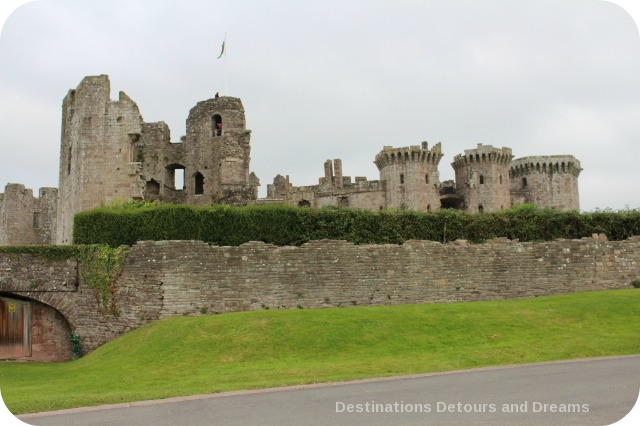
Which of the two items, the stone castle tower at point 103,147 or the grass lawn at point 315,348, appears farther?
the stone castle tower at point 103,147

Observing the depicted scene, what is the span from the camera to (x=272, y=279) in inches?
909

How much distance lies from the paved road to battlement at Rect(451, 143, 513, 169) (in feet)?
185

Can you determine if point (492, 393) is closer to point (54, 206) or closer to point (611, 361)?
point (611, 361)

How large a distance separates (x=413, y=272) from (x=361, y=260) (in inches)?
88.1

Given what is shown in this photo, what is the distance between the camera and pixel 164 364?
16562mm

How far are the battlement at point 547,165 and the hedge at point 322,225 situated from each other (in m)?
43.9

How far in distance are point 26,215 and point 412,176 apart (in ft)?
125

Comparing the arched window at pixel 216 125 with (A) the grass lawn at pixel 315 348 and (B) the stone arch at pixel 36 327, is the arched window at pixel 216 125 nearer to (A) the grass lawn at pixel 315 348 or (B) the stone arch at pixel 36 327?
(B) the stone arch at pixel 36 327

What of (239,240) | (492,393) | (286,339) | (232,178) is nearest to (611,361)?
(492,393)

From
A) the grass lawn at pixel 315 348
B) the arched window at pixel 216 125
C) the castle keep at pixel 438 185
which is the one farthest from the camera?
the castle keep at pixel 438 185

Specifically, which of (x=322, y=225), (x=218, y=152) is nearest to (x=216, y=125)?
(x=218, y=152)

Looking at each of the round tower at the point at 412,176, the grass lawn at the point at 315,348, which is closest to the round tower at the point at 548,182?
the round tower at the point at 412,176

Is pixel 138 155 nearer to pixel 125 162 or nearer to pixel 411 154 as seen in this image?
pixel 125 162

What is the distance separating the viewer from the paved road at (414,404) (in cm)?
1012
